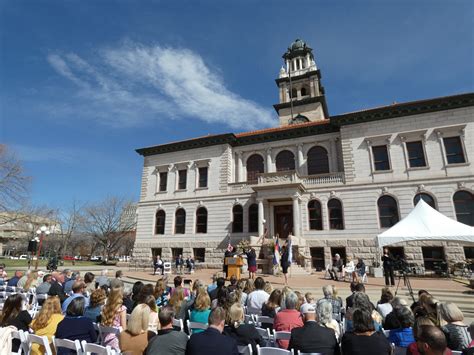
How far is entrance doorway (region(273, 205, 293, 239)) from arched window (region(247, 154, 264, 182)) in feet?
14.7

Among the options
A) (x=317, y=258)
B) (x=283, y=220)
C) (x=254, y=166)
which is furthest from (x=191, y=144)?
(x=317, y=258)

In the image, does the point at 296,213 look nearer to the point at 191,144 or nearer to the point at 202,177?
the point at 202,177

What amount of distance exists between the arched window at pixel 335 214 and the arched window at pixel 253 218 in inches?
253

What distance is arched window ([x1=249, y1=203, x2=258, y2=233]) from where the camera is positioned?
24.8 m

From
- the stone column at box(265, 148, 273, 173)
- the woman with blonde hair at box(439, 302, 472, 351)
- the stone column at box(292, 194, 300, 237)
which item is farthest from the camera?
the stone column at box(265, 148, 273, 173)

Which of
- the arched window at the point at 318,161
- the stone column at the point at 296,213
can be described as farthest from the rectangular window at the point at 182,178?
the arched window at the point at 318,161

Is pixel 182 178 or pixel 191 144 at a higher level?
pixel 191 144

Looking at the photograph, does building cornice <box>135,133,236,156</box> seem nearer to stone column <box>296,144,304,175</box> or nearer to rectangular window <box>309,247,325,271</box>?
stone column <box>296,144,304,175</box>

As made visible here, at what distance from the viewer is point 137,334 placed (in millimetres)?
3814

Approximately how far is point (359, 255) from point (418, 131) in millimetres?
10898

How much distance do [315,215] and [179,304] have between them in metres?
19.5

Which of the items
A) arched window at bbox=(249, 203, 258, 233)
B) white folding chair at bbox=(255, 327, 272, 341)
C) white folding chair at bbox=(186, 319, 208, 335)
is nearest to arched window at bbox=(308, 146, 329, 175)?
arched window at bbox=(249, 203, 258, 233)

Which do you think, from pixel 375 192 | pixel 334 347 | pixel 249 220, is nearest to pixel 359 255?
pixel 375 192

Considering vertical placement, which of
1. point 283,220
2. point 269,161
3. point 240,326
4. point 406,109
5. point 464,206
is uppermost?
point 406,109
